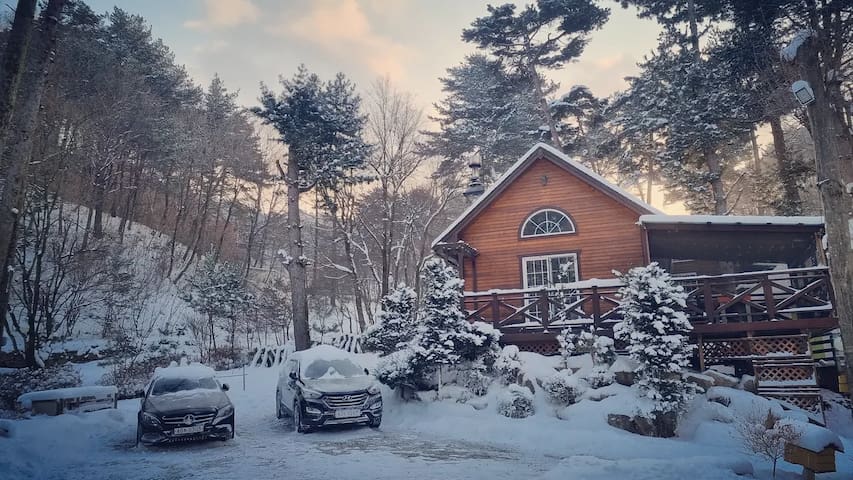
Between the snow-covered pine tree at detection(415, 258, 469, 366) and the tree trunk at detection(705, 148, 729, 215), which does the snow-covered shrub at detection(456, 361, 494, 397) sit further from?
the tree trunk at detection(705, 148, 729, 215)

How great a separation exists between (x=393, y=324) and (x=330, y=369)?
17.1ft

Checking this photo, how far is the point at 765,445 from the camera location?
7.36 metres

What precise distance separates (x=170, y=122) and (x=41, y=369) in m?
18.3

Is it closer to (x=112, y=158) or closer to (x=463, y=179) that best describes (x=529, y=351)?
(x=463, y=179)

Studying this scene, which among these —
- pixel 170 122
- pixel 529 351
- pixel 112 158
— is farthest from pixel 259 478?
pixel 170 122

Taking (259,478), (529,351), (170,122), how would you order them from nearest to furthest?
(259,478) → (529,351) → (170,122)

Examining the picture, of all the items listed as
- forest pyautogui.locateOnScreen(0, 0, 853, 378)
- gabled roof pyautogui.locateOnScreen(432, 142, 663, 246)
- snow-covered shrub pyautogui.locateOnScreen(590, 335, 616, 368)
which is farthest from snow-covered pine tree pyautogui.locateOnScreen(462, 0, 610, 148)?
snow-covered shrub pyautogui.locateOnScreen(590, 335, 616, 368)

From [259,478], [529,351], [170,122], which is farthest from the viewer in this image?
[170,122]

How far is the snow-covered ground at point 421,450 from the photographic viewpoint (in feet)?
24.1

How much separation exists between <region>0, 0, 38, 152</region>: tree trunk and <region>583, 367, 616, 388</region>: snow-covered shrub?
12.2m

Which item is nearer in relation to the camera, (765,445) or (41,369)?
(765,445)

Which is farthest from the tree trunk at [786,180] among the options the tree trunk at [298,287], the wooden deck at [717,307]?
the tree trunk at [298,287]

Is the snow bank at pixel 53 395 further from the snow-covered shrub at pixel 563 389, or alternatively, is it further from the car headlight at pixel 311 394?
the snow-covered shrub at pixel 563 389

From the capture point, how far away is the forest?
18078mm
